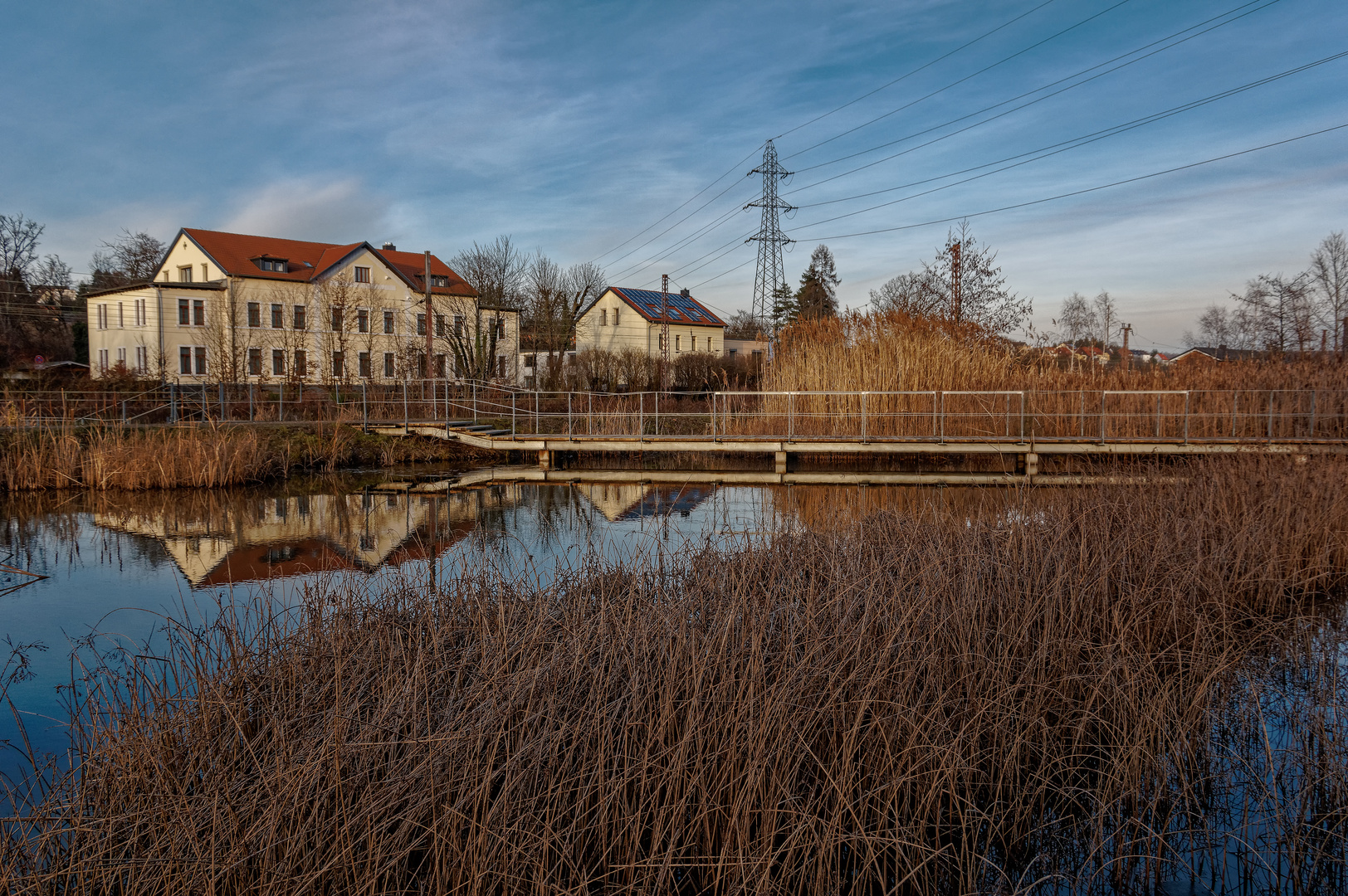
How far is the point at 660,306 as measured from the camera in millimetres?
53906

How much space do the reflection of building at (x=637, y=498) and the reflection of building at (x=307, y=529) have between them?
151 centimetres

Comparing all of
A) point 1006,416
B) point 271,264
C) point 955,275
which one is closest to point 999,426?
point 1006,416

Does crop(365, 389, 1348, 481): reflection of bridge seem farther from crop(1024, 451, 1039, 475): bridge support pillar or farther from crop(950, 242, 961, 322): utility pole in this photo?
crop(950, 242, 961, 322): utility pole

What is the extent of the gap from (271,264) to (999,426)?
3863 centimetres

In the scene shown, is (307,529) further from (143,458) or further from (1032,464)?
(1032,464)

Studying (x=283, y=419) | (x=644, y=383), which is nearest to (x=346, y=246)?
(x=644, y=383)

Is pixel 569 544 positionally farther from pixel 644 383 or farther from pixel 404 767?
pixel 644 383

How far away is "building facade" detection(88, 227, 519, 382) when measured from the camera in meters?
38.3

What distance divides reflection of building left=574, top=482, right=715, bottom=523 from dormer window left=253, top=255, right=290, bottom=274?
33527 millimetres

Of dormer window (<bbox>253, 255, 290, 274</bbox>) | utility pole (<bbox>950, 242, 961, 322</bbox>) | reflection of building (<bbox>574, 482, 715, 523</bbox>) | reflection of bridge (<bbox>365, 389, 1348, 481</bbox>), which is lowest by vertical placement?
reflection of building (<bbox>574, 482, 715, 523</bbox>)

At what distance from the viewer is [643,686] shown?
3877mm

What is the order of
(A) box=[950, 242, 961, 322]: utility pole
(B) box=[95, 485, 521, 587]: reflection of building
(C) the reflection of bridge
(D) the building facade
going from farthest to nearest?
(D) the building facade
(A) box=[950, 242, 961, 322]: utility pole
(C) the reflection of bridge
(B) box=[95, 485, 521, 587]: reflection of building

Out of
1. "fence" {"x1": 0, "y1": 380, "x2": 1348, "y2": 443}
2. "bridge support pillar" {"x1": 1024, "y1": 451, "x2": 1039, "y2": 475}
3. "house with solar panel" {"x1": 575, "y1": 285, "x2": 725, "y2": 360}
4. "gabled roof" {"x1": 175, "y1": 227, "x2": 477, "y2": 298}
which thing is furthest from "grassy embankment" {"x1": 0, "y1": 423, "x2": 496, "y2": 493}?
"house with solar panel" {"x1": 575, "y1": 285, "x2": 725, "y2": 360}

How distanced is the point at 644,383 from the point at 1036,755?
34.1 metres
